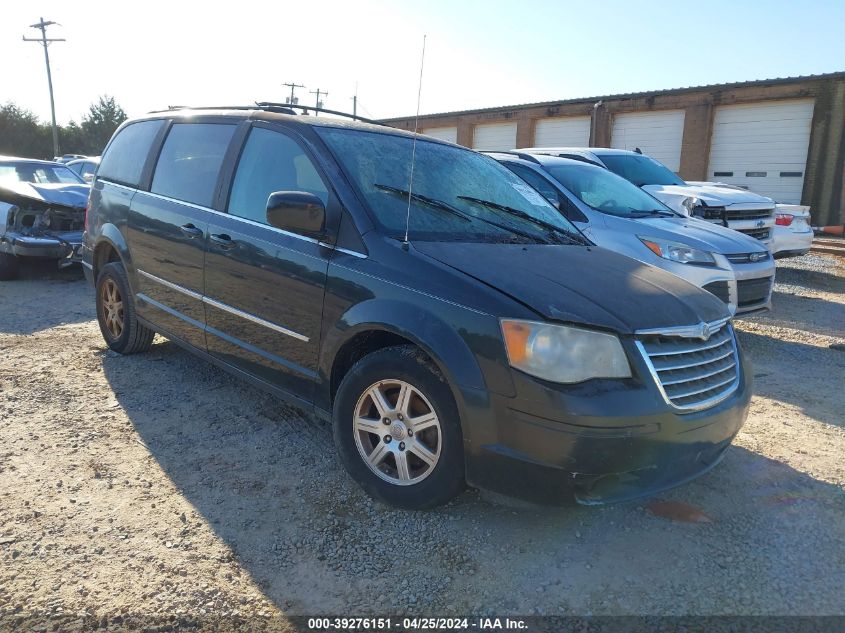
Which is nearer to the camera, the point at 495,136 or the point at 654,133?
the point at 654,133

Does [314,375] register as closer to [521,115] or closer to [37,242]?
[37,242]

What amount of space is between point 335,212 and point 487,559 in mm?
1748

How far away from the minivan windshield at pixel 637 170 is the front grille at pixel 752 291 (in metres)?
2.88

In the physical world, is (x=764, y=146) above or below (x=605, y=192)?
above

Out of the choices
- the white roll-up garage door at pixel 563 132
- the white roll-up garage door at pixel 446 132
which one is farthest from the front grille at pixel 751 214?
the white roll-up garage door at pixel 446 132

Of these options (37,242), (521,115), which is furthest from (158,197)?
(521,115)

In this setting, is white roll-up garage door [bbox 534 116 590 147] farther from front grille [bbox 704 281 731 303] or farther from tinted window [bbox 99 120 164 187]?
tinted window [bbox 99 120 164 187]

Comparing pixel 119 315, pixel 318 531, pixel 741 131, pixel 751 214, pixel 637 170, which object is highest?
pixel 741 131

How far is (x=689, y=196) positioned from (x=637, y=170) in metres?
1.13

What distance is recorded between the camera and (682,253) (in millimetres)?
5828

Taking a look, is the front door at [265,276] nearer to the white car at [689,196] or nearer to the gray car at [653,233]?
the gray car at [653,233]

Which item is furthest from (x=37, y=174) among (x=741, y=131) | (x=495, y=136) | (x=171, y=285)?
(x=495, y=136)

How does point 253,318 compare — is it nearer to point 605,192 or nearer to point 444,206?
point 444,206

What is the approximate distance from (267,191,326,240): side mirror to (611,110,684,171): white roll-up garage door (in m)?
23.1
